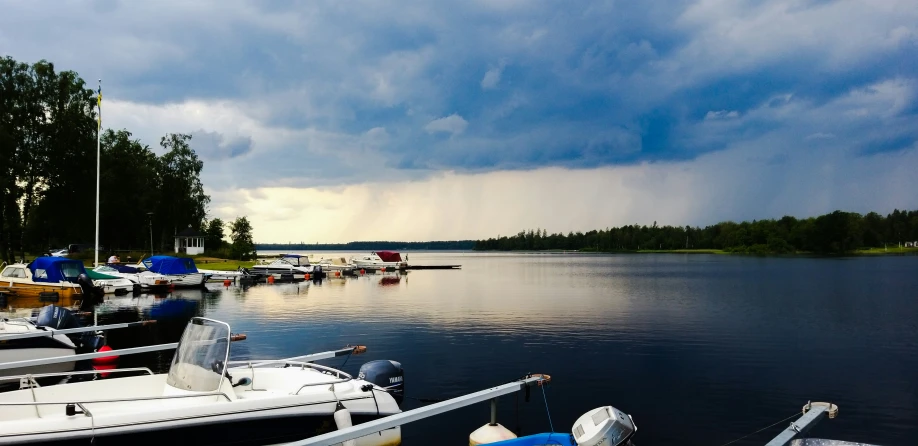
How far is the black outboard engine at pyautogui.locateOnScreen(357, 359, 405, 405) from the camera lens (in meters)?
11.9

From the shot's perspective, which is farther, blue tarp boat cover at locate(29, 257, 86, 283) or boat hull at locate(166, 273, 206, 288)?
boat hull at locate(166, 273, 206, 288)

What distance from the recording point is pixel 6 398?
937 centimetres

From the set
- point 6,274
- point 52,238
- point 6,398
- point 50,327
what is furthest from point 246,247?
point 6,398

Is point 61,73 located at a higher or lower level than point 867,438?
higher

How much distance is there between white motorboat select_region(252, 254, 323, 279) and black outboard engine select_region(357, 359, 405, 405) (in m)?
56.6

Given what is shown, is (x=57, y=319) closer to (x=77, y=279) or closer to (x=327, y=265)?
(x=77, y=279)

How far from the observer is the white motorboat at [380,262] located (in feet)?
292

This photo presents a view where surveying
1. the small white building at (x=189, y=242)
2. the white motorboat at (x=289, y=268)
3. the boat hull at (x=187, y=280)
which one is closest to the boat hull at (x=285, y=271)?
the white motorboat at (x=289, y=268)

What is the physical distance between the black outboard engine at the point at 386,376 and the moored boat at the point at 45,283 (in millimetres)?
35127

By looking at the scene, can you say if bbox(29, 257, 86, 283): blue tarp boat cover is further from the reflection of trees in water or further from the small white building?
the small white building

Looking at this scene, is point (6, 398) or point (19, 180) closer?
point (6, 398)

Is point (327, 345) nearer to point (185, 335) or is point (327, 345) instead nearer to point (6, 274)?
point (185, 335)

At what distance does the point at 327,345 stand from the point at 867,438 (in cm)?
1812

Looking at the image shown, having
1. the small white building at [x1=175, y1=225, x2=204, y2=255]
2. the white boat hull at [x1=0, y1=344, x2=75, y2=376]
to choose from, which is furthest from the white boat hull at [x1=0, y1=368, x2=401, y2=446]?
the small white building at [x1=175, y1=225, x2=204, y2=255]
